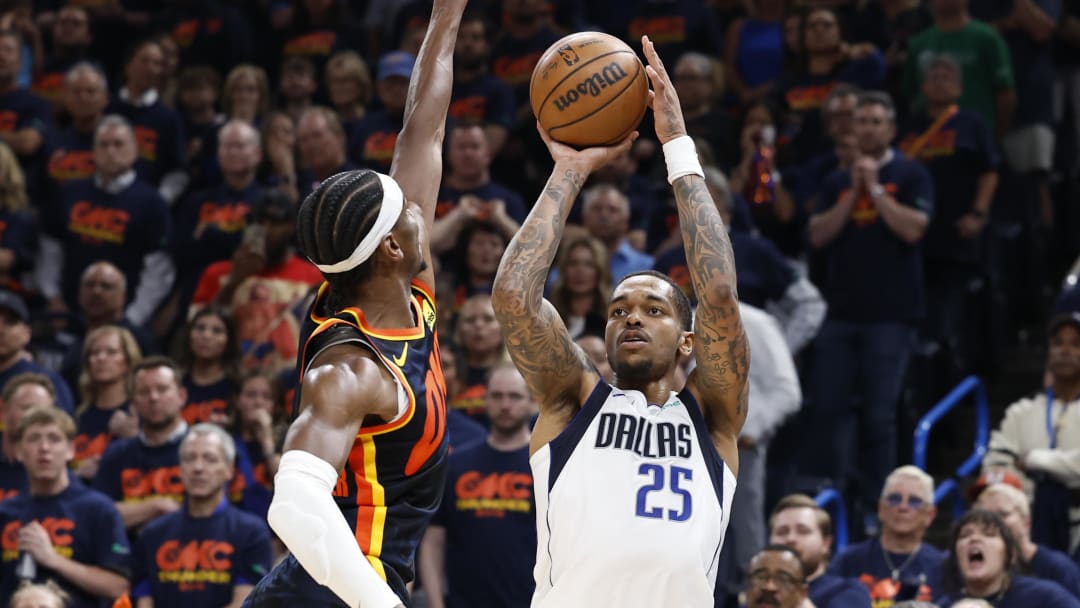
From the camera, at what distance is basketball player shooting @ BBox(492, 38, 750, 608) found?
484cm

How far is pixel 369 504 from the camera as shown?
4867 mm

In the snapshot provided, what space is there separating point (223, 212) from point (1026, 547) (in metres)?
5.46

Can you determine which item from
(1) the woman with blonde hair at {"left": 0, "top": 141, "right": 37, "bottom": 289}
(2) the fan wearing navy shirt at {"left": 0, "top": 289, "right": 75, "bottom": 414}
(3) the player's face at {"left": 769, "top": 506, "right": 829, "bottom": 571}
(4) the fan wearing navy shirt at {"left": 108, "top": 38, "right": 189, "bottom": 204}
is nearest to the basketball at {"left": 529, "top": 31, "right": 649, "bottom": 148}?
(3) the player's face at {"left": 769, "top": 506, "right": 829, "bottom": 571}

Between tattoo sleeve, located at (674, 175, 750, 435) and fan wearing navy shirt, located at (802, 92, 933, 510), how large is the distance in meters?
4.83

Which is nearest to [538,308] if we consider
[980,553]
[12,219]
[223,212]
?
[980,553]

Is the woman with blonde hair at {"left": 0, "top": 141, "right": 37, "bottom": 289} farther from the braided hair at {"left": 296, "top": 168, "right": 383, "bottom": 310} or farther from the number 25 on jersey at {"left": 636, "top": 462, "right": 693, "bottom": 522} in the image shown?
the number 25 on jersey at {"left": 636, "top": 462, "right": 693, "bottom": 522}

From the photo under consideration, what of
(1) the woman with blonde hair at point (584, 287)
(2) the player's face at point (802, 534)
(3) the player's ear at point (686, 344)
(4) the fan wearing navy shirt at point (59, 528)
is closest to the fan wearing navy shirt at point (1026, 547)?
(2) the player's face at point (802, 534)

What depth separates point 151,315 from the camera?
11133 mm

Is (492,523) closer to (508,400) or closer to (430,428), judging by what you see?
(508,400)

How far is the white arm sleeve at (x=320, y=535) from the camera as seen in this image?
4.42 metres

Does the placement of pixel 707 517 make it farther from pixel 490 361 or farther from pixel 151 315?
pixel 151 315

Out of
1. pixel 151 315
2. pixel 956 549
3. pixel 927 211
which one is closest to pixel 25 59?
pixel 151 315

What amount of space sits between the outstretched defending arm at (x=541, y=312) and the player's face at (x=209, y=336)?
16.1 feet

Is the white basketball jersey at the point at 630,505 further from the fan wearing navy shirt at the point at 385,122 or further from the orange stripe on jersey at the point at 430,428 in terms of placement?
the fan wearing navy shirt at the point at 385,122
